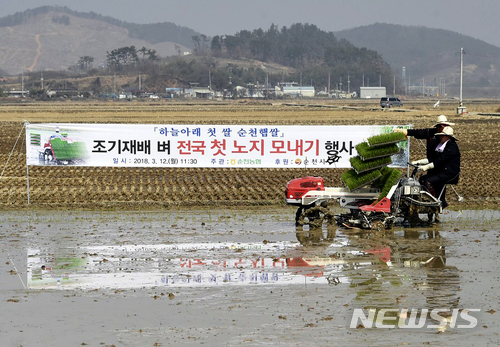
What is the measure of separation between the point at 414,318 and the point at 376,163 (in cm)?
590

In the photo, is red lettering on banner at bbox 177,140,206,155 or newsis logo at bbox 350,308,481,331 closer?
newsis logo at bbox 350,308,481,331

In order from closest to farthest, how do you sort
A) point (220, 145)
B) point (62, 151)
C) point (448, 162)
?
point (448, 162) → point (62, 151) → point (220, 145)

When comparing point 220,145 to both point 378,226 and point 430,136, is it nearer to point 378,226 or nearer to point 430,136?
point 430,136

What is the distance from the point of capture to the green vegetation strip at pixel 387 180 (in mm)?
13719

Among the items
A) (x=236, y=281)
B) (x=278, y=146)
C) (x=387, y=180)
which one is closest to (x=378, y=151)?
(x=387, y=180)

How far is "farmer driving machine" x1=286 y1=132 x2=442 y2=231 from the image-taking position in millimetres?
13727

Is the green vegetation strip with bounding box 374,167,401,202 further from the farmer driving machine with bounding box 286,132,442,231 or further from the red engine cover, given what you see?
the red engine cover

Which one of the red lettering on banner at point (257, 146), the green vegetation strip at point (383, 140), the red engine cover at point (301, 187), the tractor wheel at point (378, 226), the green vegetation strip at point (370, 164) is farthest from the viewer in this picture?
the red lettering on banner at point (257, 146)

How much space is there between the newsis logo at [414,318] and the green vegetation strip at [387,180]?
17.2ft

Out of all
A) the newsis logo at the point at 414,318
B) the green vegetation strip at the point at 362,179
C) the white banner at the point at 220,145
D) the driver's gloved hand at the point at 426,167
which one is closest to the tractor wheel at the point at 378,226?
the green vegetation strip at the point at 362,179

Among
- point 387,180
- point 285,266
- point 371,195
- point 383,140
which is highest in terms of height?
point 383,140

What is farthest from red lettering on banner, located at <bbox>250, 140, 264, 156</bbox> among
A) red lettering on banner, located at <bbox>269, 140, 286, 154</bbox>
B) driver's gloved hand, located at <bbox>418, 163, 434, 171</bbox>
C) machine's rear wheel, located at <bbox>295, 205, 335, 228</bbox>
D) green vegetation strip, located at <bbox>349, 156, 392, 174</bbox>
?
driver's gloved hand, located at <bbox>418, 163, 434, 171</bbox>

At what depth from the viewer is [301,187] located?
46.8 feet

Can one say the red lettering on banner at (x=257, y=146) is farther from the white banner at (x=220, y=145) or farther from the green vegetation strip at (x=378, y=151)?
the green vegetation strip at (x=378, y=151)
